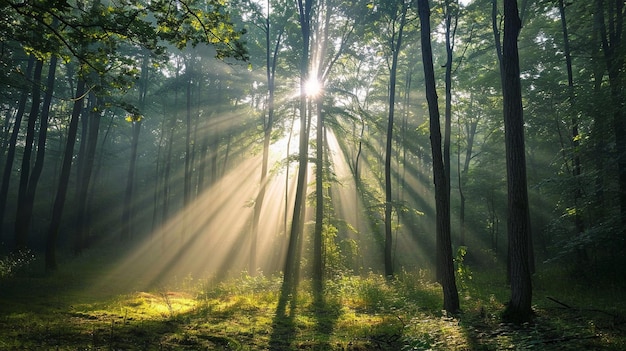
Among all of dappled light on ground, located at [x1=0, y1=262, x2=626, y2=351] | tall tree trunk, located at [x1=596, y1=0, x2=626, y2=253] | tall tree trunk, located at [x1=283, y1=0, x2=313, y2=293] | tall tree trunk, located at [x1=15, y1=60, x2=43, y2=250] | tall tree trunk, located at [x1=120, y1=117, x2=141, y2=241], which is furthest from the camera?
tall tree trunk, located at [x1=120, y1=117, x2=141, y2=241]

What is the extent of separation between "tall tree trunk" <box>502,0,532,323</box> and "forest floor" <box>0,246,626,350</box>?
1.55 feet

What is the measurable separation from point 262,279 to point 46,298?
7472 millimetres

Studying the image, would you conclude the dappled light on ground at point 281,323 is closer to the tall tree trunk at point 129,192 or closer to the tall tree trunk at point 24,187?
the tall tree trunk at point 24,187

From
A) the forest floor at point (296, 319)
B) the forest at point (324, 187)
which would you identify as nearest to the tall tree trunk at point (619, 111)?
the forest at point (324, 187)

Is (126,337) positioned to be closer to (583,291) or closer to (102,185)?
(583,291)

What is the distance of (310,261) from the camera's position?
21203 millimetres

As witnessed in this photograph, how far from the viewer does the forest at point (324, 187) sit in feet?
23.4

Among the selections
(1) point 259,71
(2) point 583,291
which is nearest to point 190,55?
(1) point 259,71

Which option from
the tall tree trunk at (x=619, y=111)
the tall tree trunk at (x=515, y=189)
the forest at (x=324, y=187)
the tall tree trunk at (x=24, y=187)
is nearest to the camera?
the forest at (x=324, y=187)

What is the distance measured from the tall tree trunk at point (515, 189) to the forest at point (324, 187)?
0.13ft

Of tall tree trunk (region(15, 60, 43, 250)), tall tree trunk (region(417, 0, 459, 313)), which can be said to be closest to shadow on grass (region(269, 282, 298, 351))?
tall tree trunk (region(417, 0, 459, 313))

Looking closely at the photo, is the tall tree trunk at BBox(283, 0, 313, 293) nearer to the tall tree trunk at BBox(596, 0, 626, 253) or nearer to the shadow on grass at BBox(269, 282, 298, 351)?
the shadow on grass at BBox(269, 282, 298, 351)

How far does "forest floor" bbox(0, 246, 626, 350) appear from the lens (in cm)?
595

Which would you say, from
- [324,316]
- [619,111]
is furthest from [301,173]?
[619,111]
